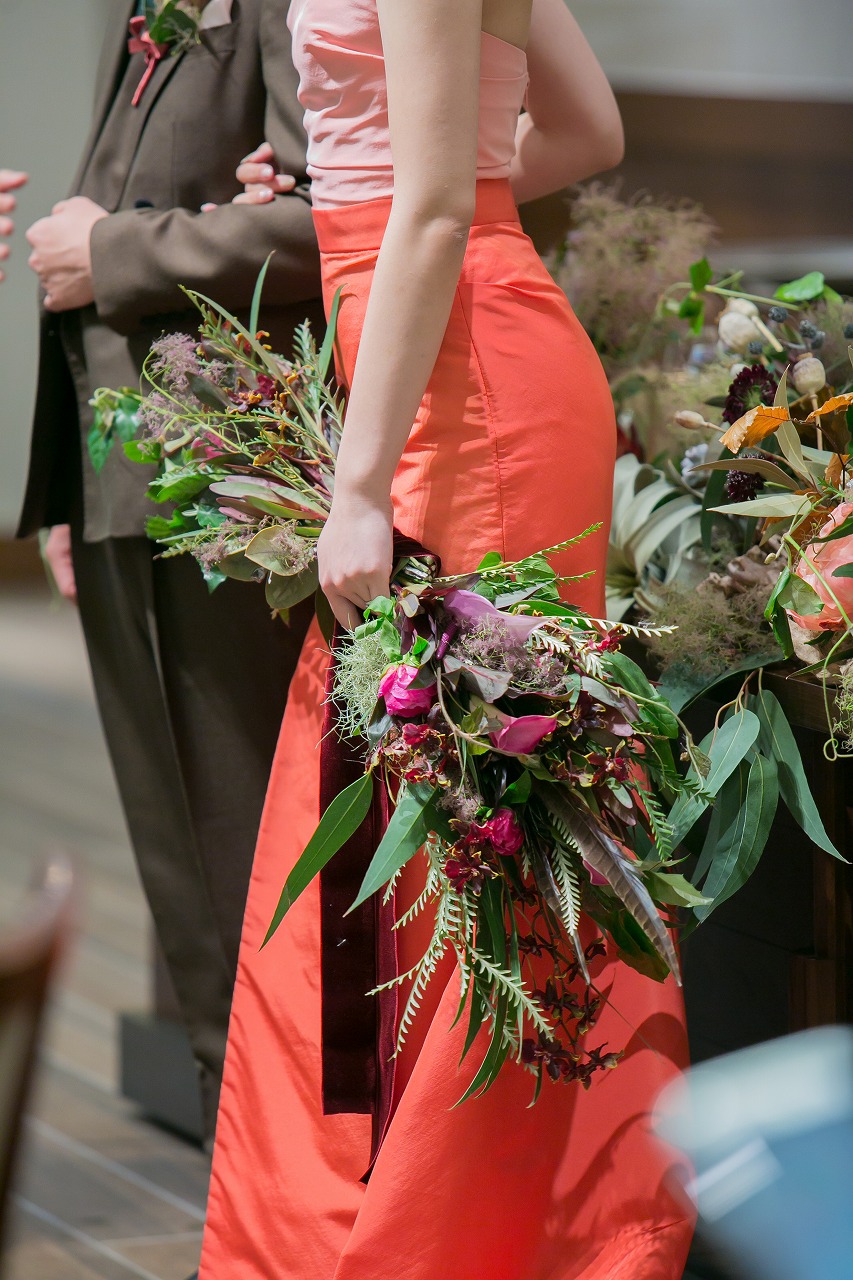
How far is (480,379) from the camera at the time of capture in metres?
1.25

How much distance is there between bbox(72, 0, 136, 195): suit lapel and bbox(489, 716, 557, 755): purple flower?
105 cm

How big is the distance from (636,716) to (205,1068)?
1.10 m

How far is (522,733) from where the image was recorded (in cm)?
109

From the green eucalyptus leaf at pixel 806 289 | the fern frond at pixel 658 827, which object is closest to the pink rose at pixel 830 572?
the fern frond at pixel 658 827

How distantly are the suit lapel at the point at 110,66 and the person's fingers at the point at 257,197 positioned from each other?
282 mm

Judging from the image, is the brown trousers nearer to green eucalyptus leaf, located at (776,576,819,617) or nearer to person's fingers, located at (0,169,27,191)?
person's fingers, located at (0,169,27,191)

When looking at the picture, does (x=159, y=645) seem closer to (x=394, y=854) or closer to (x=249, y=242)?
(x=249, y=242)

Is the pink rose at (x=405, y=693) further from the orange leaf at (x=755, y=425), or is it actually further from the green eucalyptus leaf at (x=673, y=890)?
the orange leaf at (x=755, y=425)

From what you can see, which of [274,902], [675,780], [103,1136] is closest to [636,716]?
[675,780]

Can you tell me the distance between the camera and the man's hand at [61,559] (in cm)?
193

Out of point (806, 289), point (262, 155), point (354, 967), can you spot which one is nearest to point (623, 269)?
point (806, 289)

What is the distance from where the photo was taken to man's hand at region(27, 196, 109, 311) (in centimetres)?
164

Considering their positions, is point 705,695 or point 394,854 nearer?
point 394,854

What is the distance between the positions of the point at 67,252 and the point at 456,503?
0.67 metres
